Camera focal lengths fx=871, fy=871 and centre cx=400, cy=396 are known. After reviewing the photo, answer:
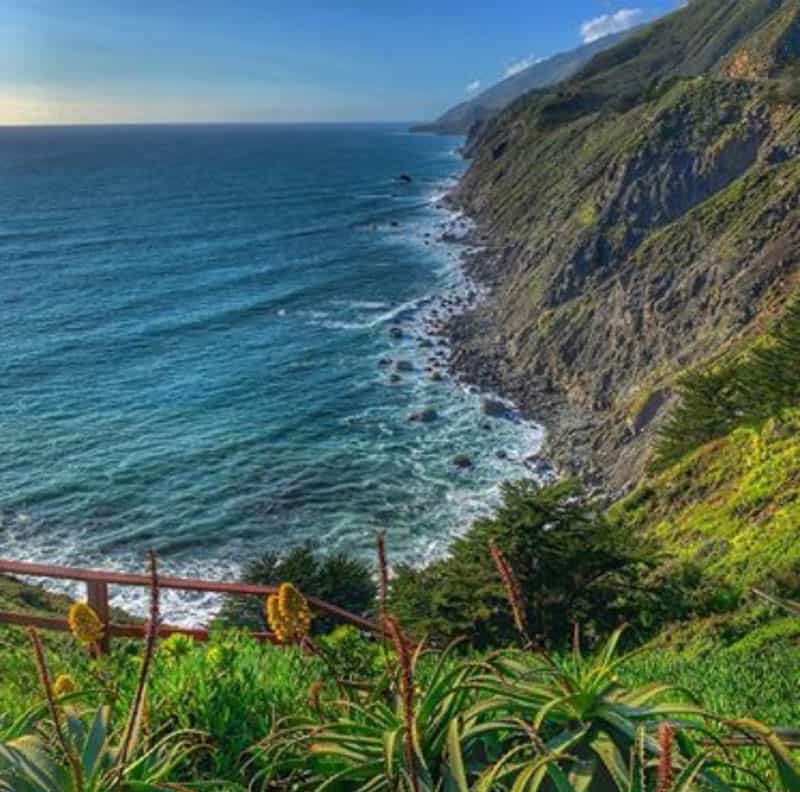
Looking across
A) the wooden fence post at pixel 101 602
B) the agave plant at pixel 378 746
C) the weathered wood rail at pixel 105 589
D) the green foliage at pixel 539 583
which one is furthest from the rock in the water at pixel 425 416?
the agave plant at pixel 378 746

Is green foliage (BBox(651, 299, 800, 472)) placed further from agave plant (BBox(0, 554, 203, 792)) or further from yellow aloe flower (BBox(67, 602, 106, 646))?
agave plant (BBox(0, 554, 203, 792))

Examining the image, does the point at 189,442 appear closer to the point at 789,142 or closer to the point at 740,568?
the point at 740,568

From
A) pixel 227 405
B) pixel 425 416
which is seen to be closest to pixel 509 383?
pixel 425 416

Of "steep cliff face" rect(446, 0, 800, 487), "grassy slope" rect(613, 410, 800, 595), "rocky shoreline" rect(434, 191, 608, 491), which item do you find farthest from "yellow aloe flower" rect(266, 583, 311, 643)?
"rocky shoreline" rect(434, 191, 608, 491)

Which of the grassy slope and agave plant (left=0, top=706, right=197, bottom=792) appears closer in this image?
agave plant (left=0, top=706, right=197, bottom=792)

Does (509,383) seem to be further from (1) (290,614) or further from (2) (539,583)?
(1) (290,614)
